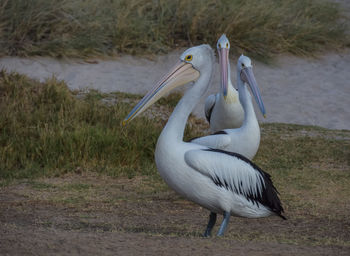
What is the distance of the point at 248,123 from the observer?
17.2ft

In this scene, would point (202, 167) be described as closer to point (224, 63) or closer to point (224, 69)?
point (224, 69)

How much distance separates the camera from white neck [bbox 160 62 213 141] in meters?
4.09

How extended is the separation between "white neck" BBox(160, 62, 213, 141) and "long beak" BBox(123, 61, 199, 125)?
82 mm

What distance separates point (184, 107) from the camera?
167 inches

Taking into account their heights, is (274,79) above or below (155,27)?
below

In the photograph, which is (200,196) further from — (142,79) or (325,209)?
(142,79)

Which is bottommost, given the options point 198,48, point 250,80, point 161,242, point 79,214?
point 79,214

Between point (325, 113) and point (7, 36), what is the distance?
5614 millimetres

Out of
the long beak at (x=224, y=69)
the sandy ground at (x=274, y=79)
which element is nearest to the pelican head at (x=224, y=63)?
the long beak at (x=224, y=69)

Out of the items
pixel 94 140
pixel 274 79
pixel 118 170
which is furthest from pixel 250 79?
pixel 274 79

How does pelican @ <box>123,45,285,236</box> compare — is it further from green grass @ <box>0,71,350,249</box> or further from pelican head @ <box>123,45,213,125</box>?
green grass @ <box>0,71,350,249</box>

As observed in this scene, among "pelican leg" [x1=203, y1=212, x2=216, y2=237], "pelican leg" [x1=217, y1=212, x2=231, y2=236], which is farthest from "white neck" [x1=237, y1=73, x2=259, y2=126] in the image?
"pelican leg" [x1=217, y1=212, x2=231, y2=236]

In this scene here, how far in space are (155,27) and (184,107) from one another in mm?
8028

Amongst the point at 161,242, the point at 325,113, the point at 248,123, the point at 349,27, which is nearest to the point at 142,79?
the point at 325,113
